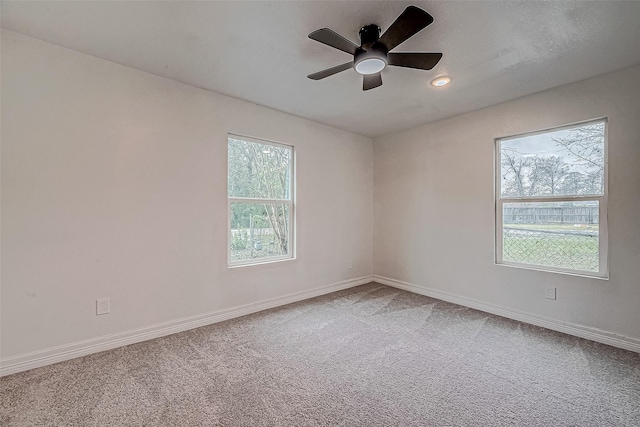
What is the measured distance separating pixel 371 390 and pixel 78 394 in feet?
6.24

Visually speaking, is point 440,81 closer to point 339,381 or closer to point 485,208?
point 485,208

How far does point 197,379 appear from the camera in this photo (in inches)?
79.3

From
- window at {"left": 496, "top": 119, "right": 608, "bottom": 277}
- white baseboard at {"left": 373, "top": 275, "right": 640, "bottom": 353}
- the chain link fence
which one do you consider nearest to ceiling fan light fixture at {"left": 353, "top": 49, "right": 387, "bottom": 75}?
window at {"left": 496, "top": 119, "right": 608, "bottom": 277}

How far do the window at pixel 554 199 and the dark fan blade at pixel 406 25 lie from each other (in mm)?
2278

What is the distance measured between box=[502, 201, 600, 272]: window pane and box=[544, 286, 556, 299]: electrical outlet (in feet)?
0.79

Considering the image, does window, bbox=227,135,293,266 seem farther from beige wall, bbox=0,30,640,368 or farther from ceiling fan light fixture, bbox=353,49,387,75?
ceiling fan light fixture, bbox=353,49,387,75

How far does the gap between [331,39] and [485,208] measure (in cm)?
274

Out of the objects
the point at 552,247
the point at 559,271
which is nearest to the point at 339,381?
the point at 559,271

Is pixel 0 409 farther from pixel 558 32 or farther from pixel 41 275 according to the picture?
pixel 558 32

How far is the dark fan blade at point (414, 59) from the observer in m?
1.92

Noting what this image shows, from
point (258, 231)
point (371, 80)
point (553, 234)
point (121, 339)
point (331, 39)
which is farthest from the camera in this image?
point (258, 231)

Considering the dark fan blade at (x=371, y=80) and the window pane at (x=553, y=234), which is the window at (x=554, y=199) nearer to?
the window pane at (x=553, y=234)

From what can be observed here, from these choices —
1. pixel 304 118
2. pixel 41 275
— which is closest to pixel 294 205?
pixel 304 118

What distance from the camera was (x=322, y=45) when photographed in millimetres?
2178
